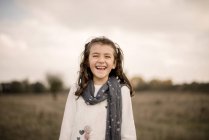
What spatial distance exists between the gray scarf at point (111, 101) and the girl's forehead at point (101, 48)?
0.31 m

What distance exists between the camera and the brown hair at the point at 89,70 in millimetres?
2666

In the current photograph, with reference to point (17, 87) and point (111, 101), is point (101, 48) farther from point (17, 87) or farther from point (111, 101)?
point (17, 87)

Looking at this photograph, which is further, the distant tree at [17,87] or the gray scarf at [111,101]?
the distant tree at [17,87]

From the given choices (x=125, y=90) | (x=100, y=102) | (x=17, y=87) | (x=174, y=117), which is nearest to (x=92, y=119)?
(x=100, y=102)

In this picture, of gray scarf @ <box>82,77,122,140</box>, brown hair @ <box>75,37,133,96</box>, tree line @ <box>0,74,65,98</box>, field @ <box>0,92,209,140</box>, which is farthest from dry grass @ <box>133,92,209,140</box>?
tree line @ <box>0,74,65,98</box>

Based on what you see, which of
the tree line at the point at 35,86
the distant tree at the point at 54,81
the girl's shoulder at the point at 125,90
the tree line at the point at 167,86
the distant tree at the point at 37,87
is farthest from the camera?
the distant tree at the point at 54,81

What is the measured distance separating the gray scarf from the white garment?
44 millimetres

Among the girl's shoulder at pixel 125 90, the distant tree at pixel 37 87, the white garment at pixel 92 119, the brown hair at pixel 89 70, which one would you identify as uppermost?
the brown hair at pixel 89 70

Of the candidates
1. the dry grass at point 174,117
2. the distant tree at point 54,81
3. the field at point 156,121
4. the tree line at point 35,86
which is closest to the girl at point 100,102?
the field at point 156,121

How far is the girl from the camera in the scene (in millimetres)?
2428

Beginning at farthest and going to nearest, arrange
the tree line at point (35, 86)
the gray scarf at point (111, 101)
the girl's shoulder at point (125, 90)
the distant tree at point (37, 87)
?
the distant tree at point (37, 87)
the tree line at point (35, 86)
the girl's shoulder at point (125, 90)
the gray scarf at point (111, 101)

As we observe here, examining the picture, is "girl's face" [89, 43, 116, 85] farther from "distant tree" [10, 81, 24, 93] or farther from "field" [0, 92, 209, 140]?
"distant tree" [10, 81, 24, 93]

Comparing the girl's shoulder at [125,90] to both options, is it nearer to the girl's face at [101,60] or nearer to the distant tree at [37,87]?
the girl's face at [101,60]

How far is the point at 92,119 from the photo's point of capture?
2.44 metres
